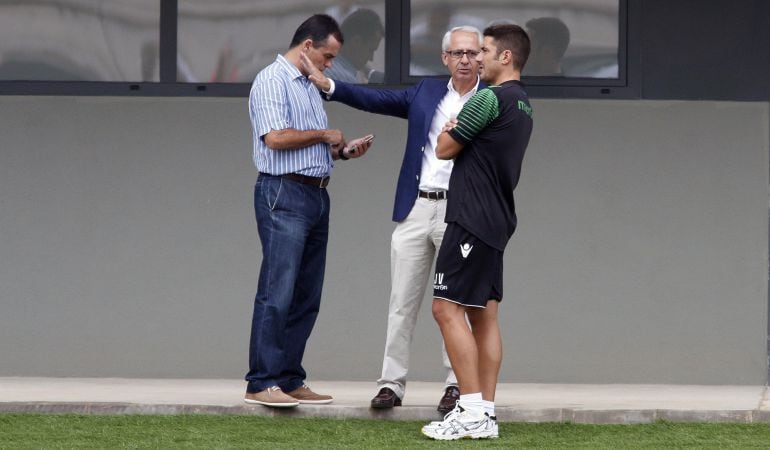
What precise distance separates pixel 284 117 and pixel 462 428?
1.62 m

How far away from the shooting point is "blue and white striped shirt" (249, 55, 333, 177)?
6688 millimetres

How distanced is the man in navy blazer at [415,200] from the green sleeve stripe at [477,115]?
62 cm

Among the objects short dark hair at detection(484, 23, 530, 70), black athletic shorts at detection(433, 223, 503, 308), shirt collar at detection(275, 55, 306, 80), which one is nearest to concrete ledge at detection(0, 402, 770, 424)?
black athletic shorts at detection(433, 223, 503, 308)

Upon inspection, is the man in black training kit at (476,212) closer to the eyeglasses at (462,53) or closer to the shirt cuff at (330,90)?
the eyeglasses at (462,53)

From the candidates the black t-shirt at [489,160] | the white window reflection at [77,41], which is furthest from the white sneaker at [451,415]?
the white window reflection at [77,41]

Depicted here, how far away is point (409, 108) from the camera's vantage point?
696 centimetres

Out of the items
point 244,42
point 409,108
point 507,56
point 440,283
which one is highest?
point 244,42

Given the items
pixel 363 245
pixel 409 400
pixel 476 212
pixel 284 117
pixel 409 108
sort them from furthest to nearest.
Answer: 1. pixel 363 245
2. pixel 409 400
3. pixel 409 108
4. pixel 284 117
5. pixel 476 212

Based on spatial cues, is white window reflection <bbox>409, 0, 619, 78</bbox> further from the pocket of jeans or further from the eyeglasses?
the pocket of jeans

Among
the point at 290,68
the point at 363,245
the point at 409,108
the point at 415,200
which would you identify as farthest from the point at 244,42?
the point at 415,200

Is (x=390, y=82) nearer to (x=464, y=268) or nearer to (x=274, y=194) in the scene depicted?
(x=274, y=194)

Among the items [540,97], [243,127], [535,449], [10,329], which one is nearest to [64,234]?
[10,329]

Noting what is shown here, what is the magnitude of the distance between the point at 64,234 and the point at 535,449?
329 cm

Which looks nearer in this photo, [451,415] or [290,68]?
[451,415]
